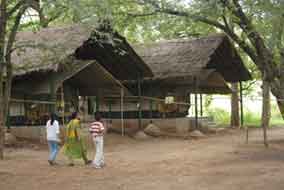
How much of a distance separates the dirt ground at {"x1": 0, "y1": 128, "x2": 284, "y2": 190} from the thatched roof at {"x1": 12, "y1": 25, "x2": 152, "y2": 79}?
2.75 metres

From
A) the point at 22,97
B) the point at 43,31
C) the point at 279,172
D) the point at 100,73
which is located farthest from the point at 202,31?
the point at 279,172

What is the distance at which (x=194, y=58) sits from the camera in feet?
66.3

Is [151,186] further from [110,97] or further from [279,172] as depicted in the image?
[110,97]

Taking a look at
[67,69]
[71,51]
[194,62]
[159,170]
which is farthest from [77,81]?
[159,170]

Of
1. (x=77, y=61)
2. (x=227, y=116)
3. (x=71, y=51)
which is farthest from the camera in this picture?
(x=227, y=116)

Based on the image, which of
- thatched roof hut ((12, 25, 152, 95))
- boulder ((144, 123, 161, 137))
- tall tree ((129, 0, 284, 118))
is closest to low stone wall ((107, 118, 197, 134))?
boulder ((144, 123, 161, 137))

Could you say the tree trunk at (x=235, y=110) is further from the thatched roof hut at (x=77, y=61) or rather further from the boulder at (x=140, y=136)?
the boulder at (x=140, y=136)

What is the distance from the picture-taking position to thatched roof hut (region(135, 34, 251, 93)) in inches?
788

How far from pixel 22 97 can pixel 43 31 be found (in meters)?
2.59

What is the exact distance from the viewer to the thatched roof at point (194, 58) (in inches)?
787

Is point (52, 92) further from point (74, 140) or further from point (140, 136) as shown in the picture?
point (74, 140)

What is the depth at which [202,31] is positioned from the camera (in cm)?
1944

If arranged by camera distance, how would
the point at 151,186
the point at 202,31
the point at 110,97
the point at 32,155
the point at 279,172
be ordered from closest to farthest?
1. the point at 151,186
2. the point at 279,172
3. the point at 32,155
4. the point at 202,31
5. the point at 110,97

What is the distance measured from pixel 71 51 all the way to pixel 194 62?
642cm
